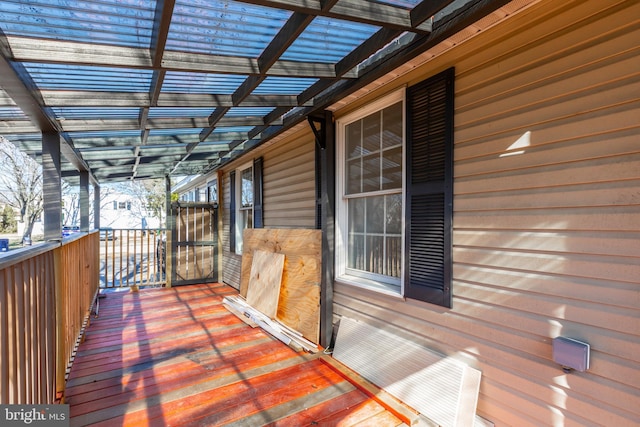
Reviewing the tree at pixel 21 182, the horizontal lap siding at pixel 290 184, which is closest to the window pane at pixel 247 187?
the horizontal lap siding at pixel 290 184

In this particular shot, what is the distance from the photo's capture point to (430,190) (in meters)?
2.36

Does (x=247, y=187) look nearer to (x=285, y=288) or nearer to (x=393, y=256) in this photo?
(x=285, y=288)

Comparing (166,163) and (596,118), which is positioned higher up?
(166,163)

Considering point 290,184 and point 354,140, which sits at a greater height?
point 354,140

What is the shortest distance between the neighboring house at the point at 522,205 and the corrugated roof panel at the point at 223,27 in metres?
1.12

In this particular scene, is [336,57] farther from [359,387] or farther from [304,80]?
[359,387]

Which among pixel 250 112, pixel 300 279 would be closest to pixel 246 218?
pixel 300 279

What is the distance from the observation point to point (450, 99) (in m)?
2.24

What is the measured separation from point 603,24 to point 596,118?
459mm

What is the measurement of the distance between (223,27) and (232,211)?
4.99 m

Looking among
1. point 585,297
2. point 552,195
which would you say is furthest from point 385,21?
point 585,297

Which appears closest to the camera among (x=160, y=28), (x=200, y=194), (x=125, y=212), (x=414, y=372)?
(x=160, y=28)

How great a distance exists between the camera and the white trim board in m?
2.05

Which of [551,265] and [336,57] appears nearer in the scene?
[551,265]
